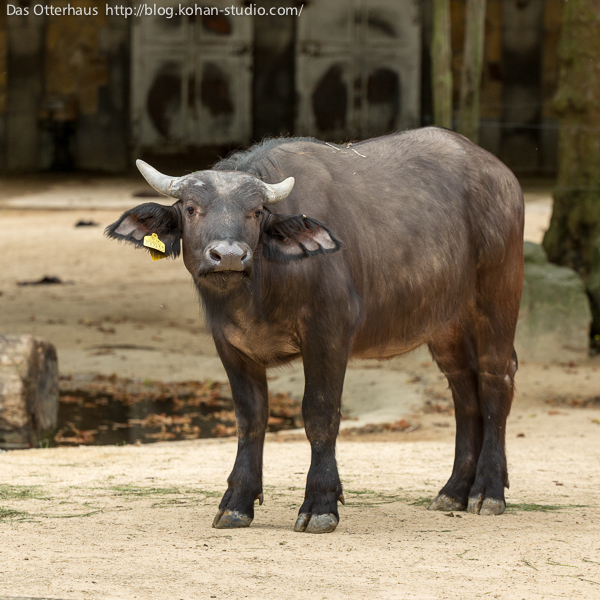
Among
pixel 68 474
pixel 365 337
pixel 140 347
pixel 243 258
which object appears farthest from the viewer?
pixel 140 347

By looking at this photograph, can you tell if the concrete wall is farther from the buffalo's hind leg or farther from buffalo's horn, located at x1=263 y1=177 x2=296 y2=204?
buffalo's horn, located at x1=263 y1=177 x2=296 y2=204

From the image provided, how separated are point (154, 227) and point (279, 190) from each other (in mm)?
621

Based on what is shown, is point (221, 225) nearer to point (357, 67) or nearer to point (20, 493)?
point (20, 493)

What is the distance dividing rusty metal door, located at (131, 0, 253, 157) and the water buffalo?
53.0 ft

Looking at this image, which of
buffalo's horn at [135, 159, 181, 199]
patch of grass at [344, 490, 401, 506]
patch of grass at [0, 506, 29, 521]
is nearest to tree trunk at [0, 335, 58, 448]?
patch of grass at [0, 506, 29, 521]

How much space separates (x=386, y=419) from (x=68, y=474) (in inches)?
137

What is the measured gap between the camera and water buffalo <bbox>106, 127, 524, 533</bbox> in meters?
4.75

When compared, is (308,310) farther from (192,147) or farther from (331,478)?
(192,147)

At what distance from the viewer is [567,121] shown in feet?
41.9

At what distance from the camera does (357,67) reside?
2175 cm

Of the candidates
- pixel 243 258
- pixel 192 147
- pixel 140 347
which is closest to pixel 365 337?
pixel 243 258

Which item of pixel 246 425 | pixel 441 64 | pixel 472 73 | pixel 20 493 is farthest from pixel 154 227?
pixel 472 73

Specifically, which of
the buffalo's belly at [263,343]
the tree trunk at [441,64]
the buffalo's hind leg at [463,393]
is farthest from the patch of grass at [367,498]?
the tree trunk at [441,64]

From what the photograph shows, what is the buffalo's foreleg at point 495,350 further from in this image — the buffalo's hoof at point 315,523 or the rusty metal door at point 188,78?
the rusty metal door at point 188,78
